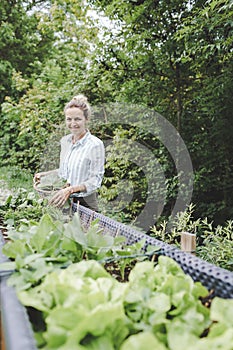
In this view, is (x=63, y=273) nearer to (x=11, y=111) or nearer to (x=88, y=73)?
(x=88, y=73)

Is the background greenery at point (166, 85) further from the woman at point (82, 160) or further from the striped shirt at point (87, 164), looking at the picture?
the striped shirt at point (87, 164)

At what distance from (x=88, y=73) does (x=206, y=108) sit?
5.83 feet

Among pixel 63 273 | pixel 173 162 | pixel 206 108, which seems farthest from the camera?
pixel 173 162

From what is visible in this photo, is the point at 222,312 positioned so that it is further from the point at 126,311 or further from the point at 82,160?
the point at 82,160

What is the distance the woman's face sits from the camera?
2104 millimetres

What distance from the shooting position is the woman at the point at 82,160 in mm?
1968

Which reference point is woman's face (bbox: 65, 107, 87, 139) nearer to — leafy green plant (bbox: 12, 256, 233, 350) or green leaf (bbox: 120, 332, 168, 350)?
leafy green plant (bbox: 12, 256, 233, 350)

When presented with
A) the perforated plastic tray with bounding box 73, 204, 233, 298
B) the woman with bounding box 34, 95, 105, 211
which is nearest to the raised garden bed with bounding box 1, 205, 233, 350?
the perforated plastic tray with bounding box 73, 204, 233, 298

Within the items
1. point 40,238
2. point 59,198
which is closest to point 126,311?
point 40,238

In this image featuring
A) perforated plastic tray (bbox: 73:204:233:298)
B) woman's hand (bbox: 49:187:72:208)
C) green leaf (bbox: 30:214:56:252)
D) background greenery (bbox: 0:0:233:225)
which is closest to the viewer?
perforated plastic tray (bbox: 73:204:233:298)

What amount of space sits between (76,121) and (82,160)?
25 cm

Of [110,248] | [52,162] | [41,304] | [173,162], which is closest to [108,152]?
[173,162]

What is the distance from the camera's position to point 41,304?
70 cm

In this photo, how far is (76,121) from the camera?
2.12 meters
